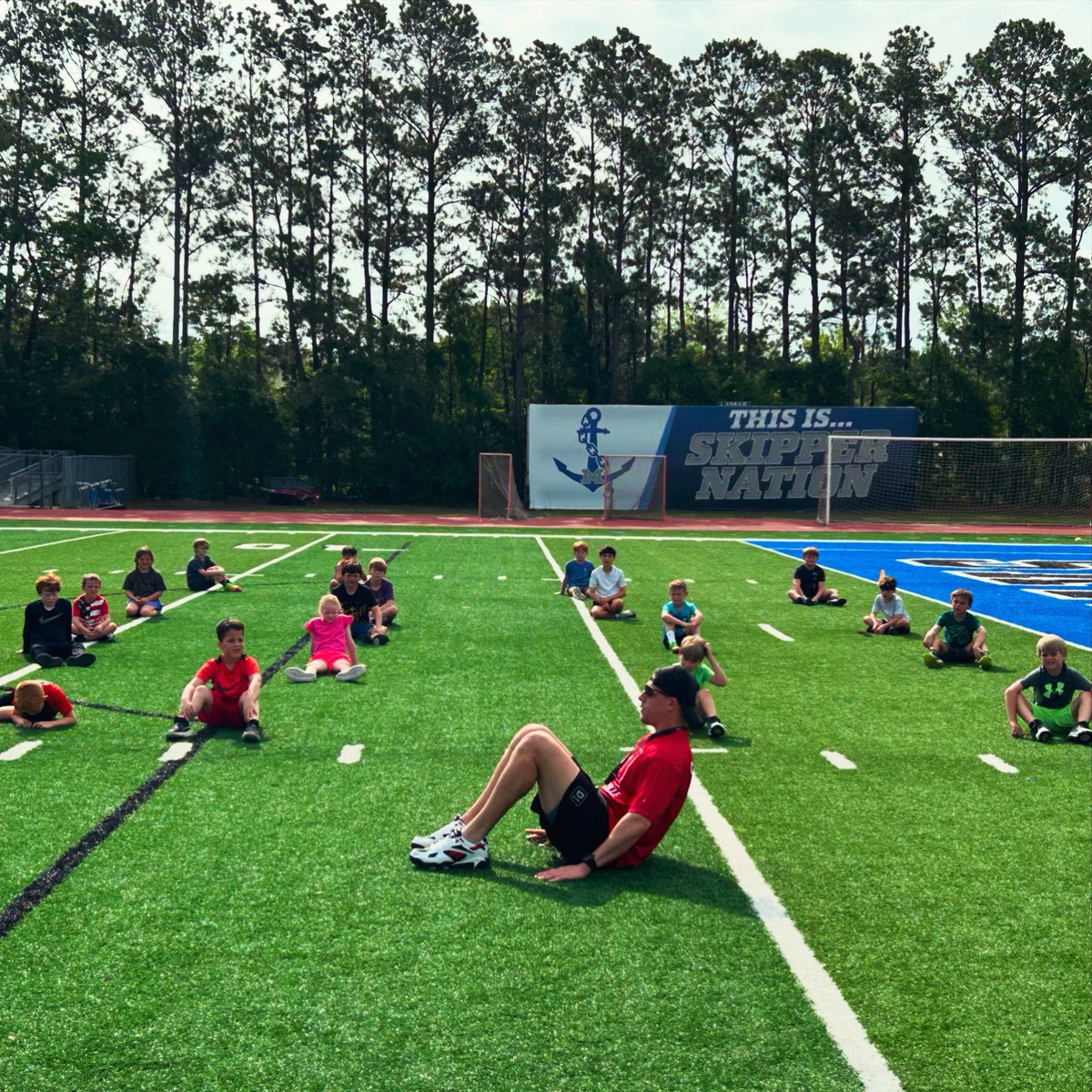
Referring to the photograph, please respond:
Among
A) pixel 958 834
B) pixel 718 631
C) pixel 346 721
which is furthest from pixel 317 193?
pixel 958 834

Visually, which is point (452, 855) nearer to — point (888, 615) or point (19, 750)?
point (19, 750)

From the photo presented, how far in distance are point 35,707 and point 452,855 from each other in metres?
5.04

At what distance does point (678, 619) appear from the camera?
15305 millimetres

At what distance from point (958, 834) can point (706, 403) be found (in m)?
55.0

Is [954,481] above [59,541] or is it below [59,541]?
above

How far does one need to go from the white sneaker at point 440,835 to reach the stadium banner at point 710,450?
4149 cm

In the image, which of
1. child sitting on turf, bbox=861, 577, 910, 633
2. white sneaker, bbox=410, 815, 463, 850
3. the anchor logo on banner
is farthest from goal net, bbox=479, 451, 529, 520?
white sneaker, bbox=410, 815, 463, 850

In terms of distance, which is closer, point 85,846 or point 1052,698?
point 85,846

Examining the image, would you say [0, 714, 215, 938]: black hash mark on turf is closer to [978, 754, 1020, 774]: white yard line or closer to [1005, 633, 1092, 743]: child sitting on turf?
[978, 754, 1020, 774]: white yard line

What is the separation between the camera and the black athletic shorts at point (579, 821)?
22.8ft

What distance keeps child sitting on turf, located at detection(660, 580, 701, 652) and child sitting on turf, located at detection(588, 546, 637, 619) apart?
292cm

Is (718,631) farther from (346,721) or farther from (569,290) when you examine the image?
(569,290)

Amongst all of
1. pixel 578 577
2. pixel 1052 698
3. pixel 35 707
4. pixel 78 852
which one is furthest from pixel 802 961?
pixel 578 577

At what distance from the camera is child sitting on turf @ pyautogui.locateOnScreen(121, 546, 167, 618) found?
17344mm
